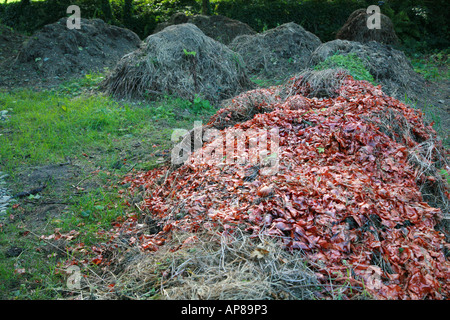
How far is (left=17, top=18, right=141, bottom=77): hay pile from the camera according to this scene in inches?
320

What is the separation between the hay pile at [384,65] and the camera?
275 inches

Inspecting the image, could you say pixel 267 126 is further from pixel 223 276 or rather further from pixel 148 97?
pixel 148 97

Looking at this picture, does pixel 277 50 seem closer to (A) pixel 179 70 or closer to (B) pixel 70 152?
(A) pixel 179 70

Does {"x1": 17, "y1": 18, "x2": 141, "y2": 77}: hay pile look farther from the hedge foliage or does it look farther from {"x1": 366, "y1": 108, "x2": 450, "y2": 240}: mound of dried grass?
{"x1": 366, "y1": 108, "x2": 450, "y2": 240}: mound of dried grass

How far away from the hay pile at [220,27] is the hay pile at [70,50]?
230 centimetres

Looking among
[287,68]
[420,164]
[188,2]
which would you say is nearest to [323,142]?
[420,164]

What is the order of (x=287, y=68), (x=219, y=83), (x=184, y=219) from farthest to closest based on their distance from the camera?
(x=287, y=68) < (x=219, y=83) < (x=184, y=219)

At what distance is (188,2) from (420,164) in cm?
1155

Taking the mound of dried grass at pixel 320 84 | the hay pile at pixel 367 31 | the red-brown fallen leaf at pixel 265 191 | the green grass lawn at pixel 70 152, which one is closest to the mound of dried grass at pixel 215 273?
the red-brown fallen leaf at pixel 265 191

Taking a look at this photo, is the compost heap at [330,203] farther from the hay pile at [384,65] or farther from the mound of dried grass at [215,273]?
the hay pile at [384,65]

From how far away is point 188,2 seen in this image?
1320cm

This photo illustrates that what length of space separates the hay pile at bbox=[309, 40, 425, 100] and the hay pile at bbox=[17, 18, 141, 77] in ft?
16.0

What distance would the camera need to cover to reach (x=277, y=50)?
9.37 m

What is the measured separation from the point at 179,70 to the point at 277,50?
3301 millimetres
